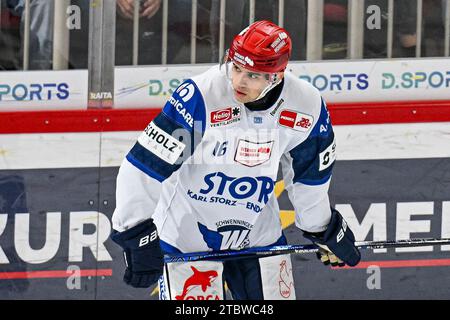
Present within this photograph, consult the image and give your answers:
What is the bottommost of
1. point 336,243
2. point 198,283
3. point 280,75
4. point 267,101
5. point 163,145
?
point 198,283

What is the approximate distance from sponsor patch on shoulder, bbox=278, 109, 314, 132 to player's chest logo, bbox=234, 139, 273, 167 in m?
0.10

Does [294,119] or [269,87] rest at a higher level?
[269,87]

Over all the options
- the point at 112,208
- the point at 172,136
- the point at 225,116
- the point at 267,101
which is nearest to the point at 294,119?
the point at 267,101

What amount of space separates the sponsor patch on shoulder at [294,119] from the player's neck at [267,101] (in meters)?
0.06

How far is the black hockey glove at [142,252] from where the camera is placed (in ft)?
16.8

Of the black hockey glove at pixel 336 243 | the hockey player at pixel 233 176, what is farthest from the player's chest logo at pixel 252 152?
the black hockey glove at pixel 336 243

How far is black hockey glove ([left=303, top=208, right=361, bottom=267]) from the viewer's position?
5.52 meters

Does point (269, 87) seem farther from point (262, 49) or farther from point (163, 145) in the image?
point (163, 145)

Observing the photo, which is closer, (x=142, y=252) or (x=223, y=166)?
(x=142, y=252)

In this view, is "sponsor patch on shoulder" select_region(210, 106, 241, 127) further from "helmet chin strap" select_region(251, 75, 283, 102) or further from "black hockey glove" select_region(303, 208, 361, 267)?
"black hockey glove" select_region(303, 208, 361, 267)

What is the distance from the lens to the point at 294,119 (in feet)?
17.6

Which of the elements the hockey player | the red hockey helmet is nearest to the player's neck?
the hockey player

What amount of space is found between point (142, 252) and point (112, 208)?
1722 millimetres
